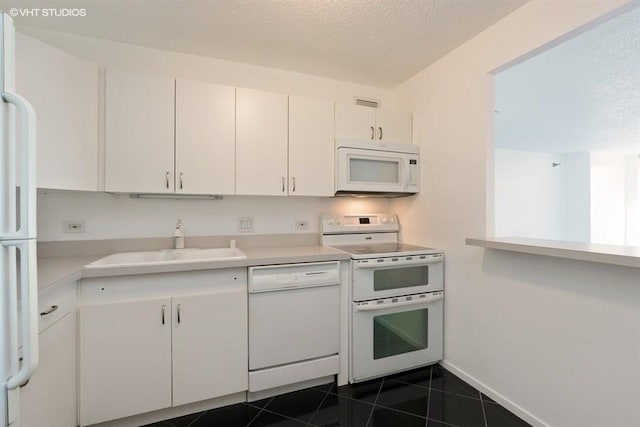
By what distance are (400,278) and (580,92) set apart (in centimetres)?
253

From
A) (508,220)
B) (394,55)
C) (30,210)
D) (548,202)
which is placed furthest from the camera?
(548,202)

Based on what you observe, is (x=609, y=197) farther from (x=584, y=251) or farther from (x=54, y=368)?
(x=54, y=368)

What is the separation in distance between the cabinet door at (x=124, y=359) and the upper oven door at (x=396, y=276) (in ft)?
3.89

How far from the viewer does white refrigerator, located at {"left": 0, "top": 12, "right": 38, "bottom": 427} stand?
76 cm

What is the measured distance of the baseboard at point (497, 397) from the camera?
1.54m

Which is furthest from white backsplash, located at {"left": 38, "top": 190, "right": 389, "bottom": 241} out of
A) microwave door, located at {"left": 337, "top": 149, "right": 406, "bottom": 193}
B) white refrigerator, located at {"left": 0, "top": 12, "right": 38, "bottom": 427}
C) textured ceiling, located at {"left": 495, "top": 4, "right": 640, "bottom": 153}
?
textured ceiling, located at {"left": 495, "top": 4, "right": 640, "bottom": 153}

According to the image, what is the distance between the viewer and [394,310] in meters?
2.00

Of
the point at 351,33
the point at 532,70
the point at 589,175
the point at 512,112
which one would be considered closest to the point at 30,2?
Result: the point at 351,33

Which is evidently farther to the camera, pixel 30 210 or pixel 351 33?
pixel 351 33

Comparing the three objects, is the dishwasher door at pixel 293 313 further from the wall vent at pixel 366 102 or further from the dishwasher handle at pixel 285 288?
the wall vent at pixel 366 102

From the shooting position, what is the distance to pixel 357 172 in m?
2.25

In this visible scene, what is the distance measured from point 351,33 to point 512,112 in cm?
245

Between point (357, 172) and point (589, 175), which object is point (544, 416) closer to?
point (357, 172)

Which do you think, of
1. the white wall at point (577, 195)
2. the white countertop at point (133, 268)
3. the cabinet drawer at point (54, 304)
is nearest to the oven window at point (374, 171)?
the white countertop at point (133, 268)
